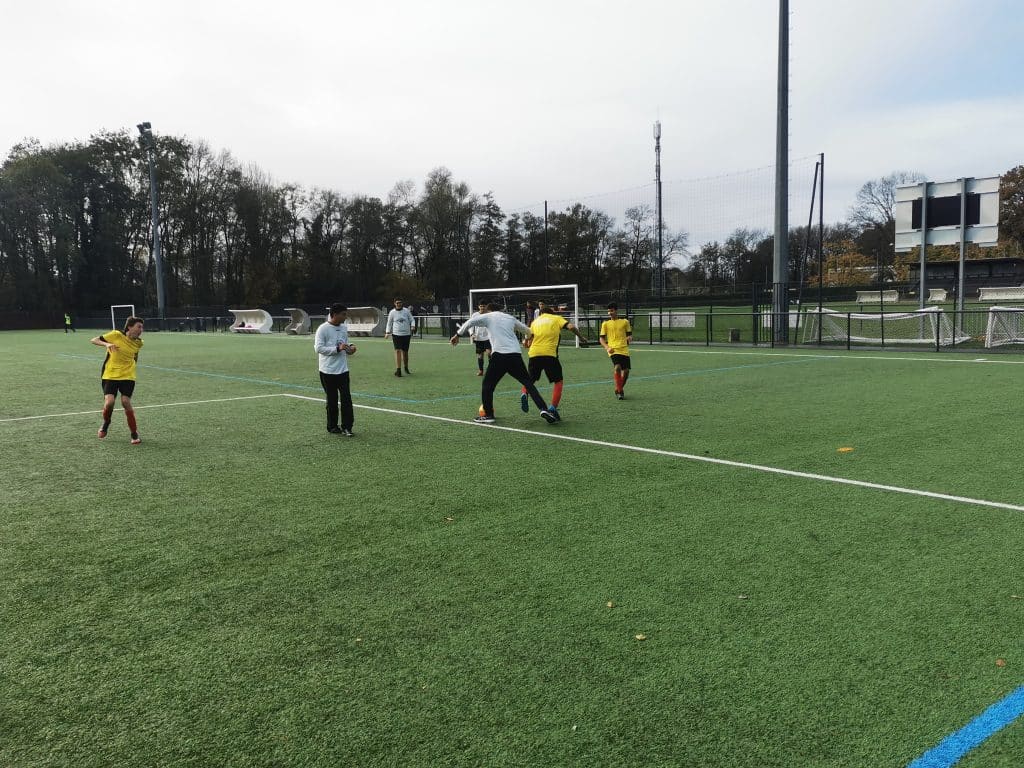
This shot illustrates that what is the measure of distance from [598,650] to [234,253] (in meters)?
74.8

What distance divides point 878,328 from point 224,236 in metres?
62.5

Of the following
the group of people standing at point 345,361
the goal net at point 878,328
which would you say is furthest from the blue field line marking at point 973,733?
the goal net at point 878,328

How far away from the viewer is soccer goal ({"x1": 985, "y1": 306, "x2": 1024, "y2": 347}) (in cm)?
2020

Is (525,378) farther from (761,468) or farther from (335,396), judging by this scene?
(761,468)

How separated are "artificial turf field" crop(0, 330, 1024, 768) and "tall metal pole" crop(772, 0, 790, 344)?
16.0 meters

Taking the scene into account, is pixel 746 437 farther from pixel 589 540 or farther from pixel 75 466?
pixel 75 466

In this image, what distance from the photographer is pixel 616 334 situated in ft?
39.7

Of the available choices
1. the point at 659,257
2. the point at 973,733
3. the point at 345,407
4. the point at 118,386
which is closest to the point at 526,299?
the point at 659,257

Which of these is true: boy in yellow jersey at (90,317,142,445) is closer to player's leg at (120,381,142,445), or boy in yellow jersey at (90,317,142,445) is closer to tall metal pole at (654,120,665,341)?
player's leg at (120,381,142,445)

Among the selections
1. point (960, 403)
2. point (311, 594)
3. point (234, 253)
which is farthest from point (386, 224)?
point (311, 594)

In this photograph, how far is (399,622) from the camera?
382 cm

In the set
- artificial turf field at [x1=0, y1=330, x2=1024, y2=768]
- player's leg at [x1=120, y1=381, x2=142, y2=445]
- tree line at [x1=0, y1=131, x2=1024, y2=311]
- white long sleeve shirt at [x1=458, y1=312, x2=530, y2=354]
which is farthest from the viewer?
tree line at [x1=0, y1=131, x2=1024, y2=311]

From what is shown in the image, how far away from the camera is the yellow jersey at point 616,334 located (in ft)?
39.6

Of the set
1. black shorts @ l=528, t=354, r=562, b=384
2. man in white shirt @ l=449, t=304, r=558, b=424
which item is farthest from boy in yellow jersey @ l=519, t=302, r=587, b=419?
man in white shirt @ l=449, t=304, r=558, b=424
